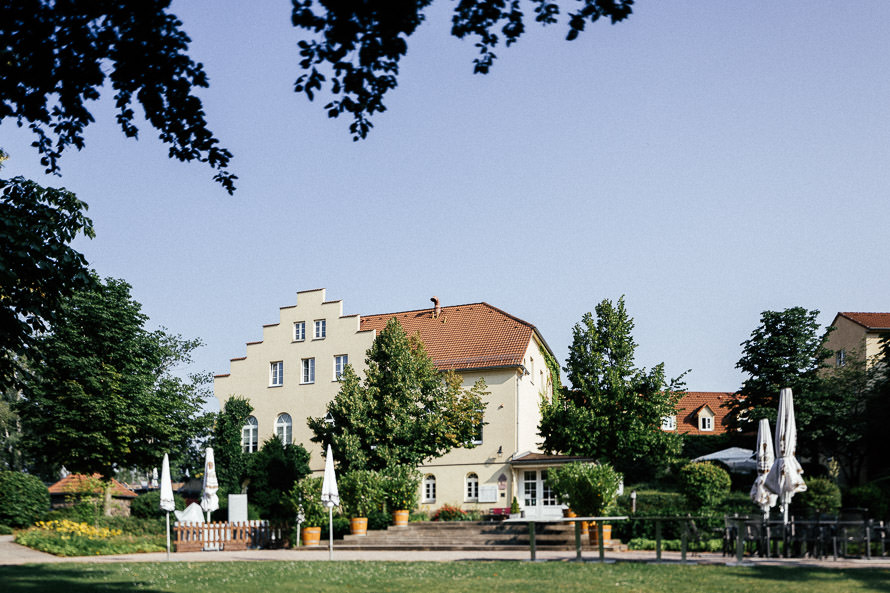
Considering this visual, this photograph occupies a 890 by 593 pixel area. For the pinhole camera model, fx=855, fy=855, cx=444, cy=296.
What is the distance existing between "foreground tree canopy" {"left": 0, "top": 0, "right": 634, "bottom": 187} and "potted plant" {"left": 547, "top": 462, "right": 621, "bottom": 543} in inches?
638

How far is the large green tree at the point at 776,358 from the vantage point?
48.4 metres

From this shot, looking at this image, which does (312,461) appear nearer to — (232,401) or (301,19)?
(232,401)

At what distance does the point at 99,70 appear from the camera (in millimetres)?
9109

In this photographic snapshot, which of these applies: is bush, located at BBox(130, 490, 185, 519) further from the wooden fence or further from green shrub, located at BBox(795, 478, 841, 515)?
green shrub, located at BBox(795, 478, 841, 515)

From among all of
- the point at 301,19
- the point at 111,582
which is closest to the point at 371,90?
the point at 301,19

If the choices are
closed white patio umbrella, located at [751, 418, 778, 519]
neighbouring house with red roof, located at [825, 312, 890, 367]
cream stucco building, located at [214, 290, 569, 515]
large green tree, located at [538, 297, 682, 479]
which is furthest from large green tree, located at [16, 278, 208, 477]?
neighbouring house with red roof, located at [825, 312, 890, 367]

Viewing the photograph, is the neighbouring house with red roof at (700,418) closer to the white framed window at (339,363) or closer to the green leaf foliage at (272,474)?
the white framed window at (339,363)

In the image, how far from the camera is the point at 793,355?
49.0 metres

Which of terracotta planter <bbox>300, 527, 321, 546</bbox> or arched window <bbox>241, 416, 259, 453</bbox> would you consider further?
arched window <bbox>241, 416, 259, 453</bbox>

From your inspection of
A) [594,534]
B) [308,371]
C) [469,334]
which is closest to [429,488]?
[469,334]

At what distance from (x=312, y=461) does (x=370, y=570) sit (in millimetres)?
26953

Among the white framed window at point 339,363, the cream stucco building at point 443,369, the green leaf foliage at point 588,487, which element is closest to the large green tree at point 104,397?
the cream stucco building at point 443,369

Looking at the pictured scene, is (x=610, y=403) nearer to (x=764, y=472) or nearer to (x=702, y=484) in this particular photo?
(x=702, y=484)

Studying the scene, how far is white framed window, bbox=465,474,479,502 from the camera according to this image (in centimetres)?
3994
